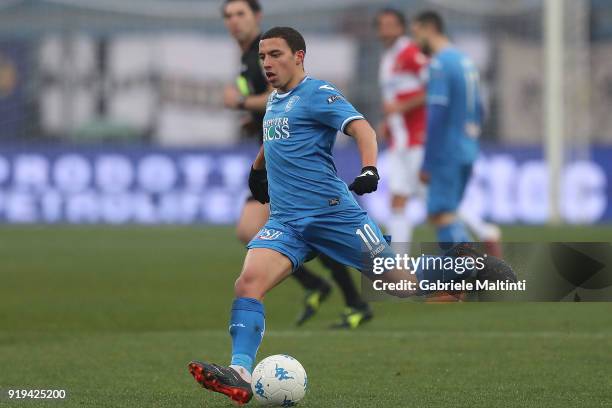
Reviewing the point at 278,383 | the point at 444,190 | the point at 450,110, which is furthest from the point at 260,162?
the point at 450,110

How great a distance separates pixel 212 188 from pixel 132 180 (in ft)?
4.54

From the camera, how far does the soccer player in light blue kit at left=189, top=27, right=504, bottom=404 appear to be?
6113 millimetres

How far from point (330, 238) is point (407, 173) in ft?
22.8

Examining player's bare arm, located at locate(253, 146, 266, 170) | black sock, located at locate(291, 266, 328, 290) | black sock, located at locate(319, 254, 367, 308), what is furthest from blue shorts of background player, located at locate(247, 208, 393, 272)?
black sock, located at locate(291, 266, 328, 290)

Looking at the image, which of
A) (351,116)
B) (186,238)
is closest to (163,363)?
(351,116)

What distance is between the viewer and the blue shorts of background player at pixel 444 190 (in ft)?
36.9

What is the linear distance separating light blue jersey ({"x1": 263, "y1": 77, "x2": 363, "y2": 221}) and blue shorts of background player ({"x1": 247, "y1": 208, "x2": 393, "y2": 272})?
0.15 feet

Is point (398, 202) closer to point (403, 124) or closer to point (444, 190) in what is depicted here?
point (403, 124)

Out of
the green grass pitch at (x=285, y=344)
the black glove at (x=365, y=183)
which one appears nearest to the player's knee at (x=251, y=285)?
the green grass pitch at (x=285, y=344)

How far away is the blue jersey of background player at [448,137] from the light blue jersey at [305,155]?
4996 mm

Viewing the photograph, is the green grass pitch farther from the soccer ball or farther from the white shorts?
the white shorts

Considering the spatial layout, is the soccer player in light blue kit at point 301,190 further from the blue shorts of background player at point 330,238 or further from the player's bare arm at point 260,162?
the player's bare arm at point 260,162

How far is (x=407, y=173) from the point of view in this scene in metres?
13.1

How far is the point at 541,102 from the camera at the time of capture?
24203 millimetres
